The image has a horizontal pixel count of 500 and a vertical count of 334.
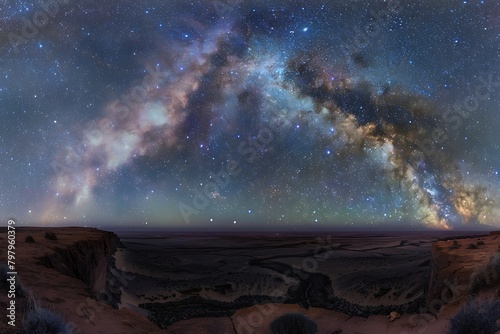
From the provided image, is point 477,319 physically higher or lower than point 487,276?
lower

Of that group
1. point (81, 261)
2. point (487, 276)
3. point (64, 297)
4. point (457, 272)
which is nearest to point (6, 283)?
point (64, 297)

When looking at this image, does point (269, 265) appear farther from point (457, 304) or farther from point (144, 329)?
point (144, 329)

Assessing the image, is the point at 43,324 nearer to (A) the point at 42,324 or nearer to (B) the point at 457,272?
(A) the point at 42,324

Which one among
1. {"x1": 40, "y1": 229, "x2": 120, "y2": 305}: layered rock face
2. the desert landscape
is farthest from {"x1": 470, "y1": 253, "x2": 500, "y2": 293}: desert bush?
{"x1": 40, "y1": 229, "x2": 120, "y2": 305}: layered rock face

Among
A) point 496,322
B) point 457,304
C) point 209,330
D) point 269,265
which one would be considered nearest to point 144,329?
→ point 209,330

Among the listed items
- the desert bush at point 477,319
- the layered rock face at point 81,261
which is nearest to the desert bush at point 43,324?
the layered rock face at point 81,261

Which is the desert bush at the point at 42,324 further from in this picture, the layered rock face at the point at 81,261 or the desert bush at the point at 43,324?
the layered rock face at the point at 81,261
